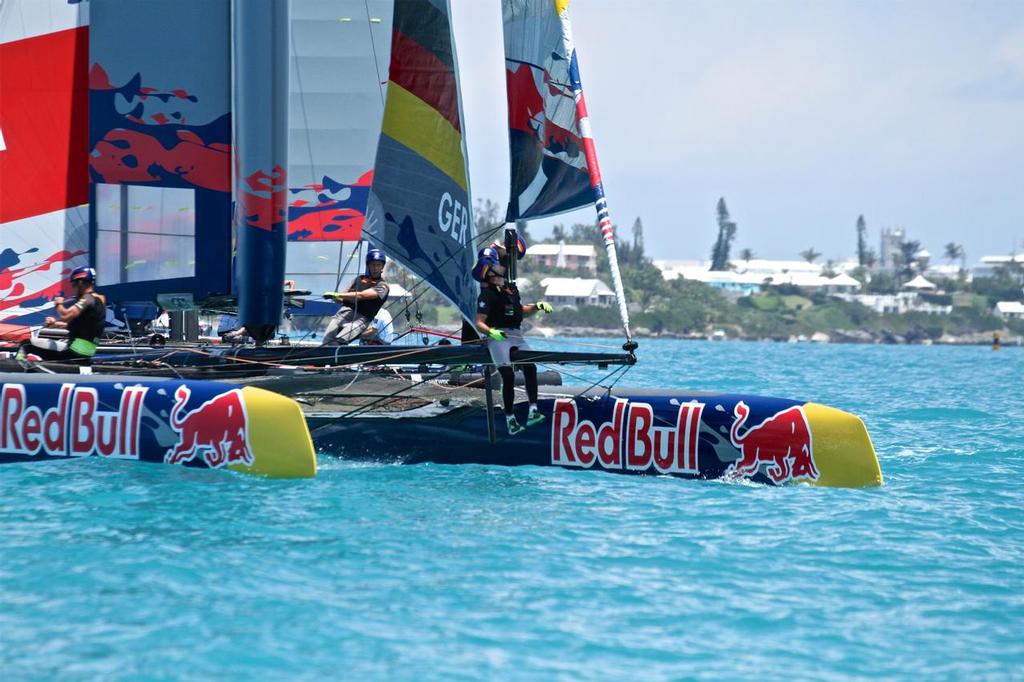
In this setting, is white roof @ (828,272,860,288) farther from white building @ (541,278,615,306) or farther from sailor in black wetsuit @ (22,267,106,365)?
sailor in black wetsuit @ (22,267,106,365)

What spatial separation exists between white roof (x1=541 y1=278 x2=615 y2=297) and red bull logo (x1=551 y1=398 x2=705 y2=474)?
380 ft

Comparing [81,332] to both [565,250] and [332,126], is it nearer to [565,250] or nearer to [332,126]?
[332,126]

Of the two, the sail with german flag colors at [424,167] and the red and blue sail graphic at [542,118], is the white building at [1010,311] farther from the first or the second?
the sail with german flag colors at [424,167]

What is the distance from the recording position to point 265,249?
12805mm

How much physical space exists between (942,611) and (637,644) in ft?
6.02

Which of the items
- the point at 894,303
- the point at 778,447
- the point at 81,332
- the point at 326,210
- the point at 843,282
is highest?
the point at 843,282

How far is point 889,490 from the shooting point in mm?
10820

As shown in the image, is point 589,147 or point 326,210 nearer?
point 589,147

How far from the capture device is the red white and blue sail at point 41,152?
1313 centimetres

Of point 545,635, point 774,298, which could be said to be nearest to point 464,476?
point 545,635

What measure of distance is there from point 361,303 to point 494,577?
18.1ft

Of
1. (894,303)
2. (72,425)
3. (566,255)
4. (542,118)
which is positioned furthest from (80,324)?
(566,255)

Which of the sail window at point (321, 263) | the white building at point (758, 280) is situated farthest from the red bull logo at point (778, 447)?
the white building at point (758, 280)

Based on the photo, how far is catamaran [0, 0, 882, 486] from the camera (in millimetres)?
10352
